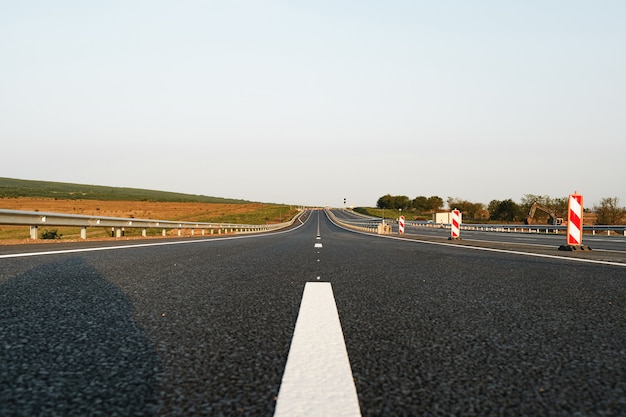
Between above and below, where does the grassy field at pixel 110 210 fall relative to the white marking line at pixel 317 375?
below

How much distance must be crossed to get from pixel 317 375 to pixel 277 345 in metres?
0.55

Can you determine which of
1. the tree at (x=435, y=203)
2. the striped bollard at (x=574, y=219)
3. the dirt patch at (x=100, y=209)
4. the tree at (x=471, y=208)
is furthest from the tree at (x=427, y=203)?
the striped bollard at (x=574, y=219)

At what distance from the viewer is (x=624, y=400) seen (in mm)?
1784

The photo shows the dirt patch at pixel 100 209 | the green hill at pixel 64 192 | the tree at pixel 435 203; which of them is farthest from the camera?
the tree at pixel 435 203

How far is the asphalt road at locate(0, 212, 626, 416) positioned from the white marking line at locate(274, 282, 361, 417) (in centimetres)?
5

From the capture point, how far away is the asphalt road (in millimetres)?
1738

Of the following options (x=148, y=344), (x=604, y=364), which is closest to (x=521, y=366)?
(x=604, y=364)

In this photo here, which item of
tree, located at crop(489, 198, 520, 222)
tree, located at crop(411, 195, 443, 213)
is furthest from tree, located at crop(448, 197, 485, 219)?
tree, located at crop(411, 195, 443, 213)

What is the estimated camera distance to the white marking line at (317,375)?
164 centimetres

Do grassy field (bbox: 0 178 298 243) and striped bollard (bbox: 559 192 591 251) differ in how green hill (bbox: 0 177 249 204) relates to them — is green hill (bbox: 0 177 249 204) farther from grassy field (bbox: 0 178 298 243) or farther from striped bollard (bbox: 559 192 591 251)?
striped bollard (bbox: 559 192 591 251)

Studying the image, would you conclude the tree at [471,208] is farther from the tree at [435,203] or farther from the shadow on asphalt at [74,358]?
the shadow on asphalt at [74,358]

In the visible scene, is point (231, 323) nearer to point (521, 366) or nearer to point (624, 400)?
point (521, 366)

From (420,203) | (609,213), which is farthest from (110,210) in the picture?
(420,203)

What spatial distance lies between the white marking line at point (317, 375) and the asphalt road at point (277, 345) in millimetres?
48
